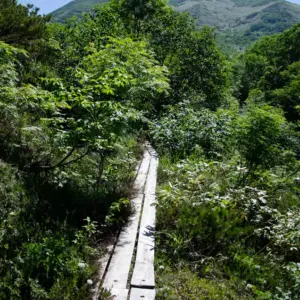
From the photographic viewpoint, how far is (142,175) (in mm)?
6371

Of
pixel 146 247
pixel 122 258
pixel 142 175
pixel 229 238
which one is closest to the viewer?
pixel 122 258

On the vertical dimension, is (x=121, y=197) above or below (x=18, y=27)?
below

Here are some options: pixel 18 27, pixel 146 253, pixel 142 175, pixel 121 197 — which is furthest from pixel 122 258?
pixel 18 27

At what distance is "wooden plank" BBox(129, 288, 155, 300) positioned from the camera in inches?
125

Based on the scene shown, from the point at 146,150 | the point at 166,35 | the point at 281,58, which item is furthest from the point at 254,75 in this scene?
the point at 146,150

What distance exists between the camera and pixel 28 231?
371 cm

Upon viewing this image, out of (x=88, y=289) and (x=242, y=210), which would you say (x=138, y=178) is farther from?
(x=88, y=289)

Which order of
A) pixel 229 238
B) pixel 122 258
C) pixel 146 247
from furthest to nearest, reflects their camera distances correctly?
pixel 229 238 → pixel 146 247 → pixel 122 258

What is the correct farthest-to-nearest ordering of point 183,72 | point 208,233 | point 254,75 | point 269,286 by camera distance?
point 254,75
point 183,72
point 208,233
point 269,286

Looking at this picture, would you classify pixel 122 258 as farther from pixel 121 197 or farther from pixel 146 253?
pixel 121 197

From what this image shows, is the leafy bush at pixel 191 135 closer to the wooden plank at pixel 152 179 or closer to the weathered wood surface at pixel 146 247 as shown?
the wooden plank at pixel 152 179

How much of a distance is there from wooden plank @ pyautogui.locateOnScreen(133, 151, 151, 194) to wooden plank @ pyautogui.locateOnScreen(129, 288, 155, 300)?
2.35m

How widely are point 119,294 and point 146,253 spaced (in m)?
0.77

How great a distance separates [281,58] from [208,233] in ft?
129
